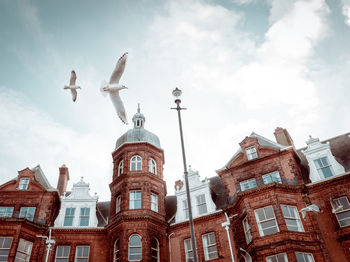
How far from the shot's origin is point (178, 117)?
54.7 ft

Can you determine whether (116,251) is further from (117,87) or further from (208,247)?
(117,87)

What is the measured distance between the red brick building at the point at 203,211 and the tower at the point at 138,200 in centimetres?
8

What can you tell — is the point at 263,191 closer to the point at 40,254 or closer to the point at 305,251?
the point at 305,251

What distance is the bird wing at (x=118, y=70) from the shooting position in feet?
55.9

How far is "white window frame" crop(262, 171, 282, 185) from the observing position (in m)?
25.0

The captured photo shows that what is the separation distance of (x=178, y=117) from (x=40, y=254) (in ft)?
54.7

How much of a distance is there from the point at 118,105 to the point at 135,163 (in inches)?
526

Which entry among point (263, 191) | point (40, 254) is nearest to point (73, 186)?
point (40, 254)

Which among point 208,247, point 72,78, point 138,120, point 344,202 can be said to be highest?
point 138,120

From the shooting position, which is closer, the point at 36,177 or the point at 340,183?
the point at 340,183

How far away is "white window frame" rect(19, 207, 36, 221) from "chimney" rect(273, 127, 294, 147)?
2224 centimetres

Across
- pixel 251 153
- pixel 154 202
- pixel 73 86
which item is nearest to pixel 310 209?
pixel 251 153

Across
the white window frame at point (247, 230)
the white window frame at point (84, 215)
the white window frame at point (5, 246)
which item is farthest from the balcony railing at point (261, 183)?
the white window frame at point (5, 246)

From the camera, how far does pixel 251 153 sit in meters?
27.5
